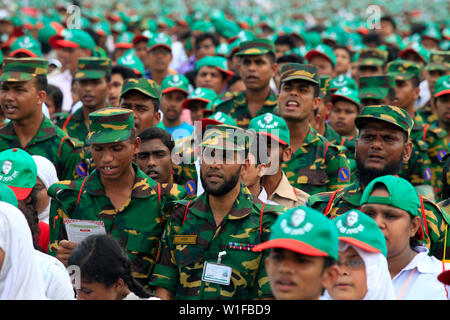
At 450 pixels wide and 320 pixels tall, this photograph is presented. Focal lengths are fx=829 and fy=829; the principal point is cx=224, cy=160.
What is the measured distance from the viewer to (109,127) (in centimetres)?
605

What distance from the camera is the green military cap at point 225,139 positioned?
5488mm

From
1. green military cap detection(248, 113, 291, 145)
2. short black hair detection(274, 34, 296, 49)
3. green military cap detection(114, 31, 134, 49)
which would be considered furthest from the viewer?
green military cap detection(114, 31, 134, 49)

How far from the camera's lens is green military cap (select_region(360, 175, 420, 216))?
508cm

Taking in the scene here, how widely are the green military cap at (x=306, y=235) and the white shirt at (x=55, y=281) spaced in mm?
1289

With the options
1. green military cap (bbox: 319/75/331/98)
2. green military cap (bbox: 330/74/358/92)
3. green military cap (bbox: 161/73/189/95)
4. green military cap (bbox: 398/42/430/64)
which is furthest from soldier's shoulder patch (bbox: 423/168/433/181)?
green military cap (bbox: 398/42/430/64)

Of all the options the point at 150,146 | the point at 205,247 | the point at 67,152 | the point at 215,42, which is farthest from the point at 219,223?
the point at 215,42

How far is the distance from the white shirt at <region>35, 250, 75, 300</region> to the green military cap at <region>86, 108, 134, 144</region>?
139 centimetres

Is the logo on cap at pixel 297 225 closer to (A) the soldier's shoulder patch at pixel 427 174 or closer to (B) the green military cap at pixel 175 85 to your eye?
(A) the soldier's shoulder patch at pixel 427 174

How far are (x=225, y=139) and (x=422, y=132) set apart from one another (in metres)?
3.97

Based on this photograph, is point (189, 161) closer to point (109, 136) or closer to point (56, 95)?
point (109, 136)

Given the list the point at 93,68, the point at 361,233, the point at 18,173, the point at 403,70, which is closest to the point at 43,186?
the point at 18,173

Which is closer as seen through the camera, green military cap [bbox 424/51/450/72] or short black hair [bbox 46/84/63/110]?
short black hair [bbox 46/84/63/110]

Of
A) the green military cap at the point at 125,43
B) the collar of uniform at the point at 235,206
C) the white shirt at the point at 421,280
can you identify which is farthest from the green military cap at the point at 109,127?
the green military cap at the point at 125,43

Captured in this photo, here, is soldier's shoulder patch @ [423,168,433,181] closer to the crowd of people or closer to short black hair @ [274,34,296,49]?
the crowd of people
